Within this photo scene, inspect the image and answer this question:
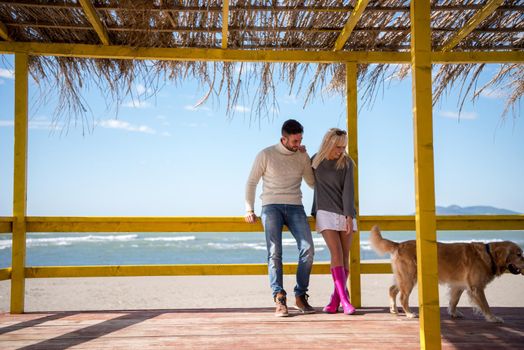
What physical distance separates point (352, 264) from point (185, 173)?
36.2 meters

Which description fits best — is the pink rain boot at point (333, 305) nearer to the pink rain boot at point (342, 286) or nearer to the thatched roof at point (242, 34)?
the pink rain boot at point (342, 286)

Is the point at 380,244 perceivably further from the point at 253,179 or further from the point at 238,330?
the point at 238,330

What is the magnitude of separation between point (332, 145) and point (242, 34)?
1402 mm

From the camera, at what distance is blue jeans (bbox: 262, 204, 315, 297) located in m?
4.86

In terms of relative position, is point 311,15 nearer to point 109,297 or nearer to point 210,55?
point 210,55

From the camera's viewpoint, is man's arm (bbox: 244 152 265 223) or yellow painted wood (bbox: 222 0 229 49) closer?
yellow painted wood (bbox: 222 0 229 49)

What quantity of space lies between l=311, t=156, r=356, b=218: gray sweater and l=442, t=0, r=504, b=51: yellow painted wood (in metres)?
1.61

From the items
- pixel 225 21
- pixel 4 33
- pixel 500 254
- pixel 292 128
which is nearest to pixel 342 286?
pixel 500 254

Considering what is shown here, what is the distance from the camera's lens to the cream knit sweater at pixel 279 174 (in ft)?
16.3

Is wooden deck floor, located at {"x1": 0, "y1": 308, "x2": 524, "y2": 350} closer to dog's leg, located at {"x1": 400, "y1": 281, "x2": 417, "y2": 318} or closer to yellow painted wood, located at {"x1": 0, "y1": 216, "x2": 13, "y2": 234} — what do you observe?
dog's leg, located at {"x1": 400, "y1": 281, "x2": 417, "y2": 318}

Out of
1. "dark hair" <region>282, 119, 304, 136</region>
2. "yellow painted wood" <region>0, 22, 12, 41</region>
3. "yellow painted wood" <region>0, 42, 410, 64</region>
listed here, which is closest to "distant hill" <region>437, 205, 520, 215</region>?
"yellow painted wood" <region>0, 42, 410, 64</region>

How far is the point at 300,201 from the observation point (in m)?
5.01

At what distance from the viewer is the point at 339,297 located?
4992mm

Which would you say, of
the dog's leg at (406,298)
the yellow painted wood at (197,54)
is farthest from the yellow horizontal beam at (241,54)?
the dog's leg at (406,298)
